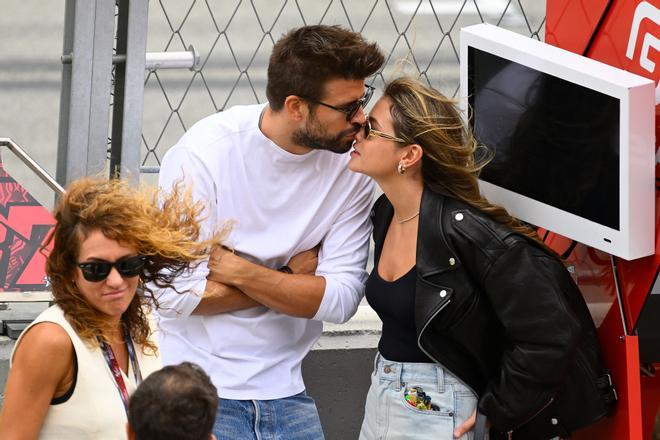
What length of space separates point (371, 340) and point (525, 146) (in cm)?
132

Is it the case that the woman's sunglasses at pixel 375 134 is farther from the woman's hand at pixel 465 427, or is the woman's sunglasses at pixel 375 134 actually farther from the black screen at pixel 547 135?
the woman's hand at pixel 465 427

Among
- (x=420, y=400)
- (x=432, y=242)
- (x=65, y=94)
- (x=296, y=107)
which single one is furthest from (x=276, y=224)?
(x=65, y=94)

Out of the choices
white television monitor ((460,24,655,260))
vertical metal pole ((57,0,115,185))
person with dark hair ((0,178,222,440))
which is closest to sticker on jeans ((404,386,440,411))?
white television monitor ((460,24,655,260))

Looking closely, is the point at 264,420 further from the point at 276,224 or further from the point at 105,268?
the point at 105,268

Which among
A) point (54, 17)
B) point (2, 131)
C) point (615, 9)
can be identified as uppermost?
point (615, 9)

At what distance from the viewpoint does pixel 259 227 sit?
9.15 feet

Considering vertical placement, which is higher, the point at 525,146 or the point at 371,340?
the point at 525,146

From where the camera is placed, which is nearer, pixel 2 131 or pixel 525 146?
pixel 525 146

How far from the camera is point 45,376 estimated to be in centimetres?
199

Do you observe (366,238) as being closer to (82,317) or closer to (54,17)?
(82,317)

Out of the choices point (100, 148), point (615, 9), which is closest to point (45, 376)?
point (100, 148)

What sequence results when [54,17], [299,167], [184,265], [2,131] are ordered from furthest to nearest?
[54,17], [2,131], [299,167], [184,265]

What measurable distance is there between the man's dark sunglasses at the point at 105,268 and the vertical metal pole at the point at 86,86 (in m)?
1.01

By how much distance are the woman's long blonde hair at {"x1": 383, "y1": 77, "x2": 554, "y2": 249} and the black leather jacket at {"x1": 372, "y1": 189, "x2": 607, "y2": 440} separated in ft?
0.12
